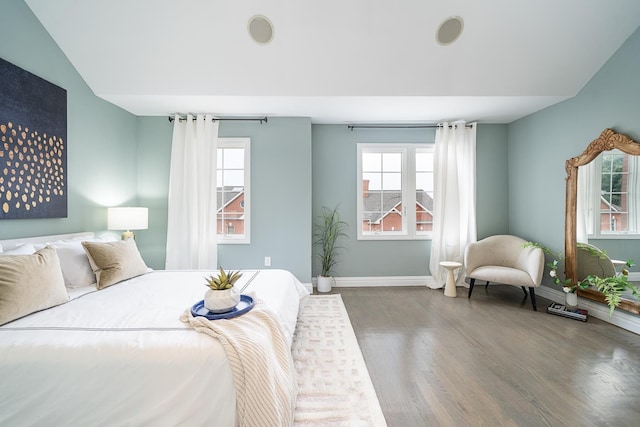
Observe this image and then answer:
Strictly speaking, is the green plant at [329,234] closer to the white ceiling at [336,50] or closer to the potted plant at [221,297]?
the white ceiling at [336,50]

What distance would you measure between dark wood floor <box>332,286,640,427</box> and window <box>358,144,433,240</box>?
4.26 ft

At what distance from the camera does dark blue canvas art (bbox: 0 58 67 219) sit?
218 cm

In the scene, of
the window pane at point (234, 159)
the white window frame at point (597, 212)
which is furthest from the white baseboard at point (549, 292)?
the window pane at point (234, 159)

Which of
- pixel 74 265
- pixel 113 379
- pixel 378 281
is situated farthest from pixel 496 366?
pixel 74 265

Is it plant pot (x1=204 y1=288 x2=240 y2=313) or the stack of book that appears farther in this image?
the stack of book

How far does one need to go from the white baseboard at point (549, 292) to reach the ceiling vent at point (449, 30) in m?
2.90

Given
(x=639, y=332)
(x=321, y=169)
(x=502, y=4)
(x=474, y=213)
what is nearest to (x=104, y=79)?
(x=321, y=169)

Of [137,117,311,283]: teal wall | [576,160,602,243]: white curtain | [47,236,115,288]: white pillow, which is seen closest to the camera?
[47,236,115,288]: white pillow

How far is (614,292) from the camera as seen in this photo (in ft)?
9.06

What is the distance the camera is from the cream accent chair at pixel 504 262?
3.25 meters

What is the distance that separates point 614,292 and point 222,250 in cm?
445

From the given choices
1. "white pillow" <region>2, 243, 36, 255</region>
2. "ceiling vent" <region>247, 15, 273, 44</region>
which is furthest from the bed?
"ceiling vent" <region>247, 15, 273, 44</region>

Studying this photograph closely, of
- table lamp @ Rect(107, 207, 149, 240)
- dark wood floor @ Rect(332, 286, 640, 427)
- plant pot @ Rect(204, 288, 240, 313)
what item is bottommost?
dark wood floor @ Rect(332, 286, 640, 427)

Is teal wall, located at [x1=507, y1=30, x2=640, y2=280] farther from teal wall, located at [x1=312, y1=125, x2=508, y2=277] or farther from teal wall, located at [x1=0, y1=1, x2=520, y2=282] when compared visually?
teal wall, located at [x1=312, y1=125, x2=508, y2=277]
